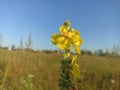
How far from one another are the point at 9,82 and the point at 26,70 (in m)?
1.11

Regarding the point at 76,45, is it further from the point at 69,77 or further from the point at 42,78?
the point at 42,78

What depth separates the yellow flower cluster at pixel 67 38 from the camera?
6.48 ft

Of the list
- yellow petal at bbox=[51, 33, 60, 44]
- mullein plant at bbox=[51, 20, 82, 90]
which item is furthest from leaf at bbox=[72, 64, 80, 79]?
yellow petal at bbox=[51, 33, 60, 44]

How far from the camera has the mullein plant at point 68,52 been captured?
1.90 meters

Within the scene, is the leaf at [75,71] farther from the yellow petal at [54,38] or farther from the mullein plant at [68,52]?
the yellow petal at [54,38]

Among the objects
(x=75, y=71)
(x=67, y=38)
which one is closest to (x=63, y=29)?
(x=67, y=38)

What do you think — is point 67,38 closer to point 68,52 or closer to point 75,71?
point 68,52

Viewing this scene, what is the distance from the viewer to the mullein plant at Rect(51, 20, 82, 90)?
6.24 feet

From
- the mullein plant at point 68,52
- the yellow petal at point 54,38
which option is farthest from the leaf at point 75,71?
the yellow petal at point 54,38

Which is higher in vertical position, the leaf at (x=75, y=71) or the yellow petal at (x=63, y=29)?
the yellow petal at (x=63, y=29)

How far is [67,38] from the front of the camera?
203 centimetres

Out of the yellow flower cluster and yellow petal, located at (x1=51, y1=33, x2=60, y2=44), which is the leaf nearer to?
the yellow flower cluster

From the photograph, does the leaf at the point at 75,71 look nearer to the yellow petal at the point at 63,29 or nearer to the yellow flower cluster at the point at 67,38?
the yellow flower cluster at the point at 67,38

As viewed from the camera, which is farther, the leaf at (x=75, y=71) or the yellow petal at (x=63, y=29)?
the yellow petal at (x=63, y=29)
